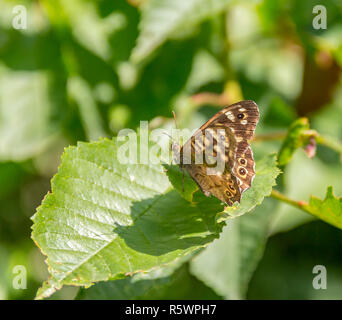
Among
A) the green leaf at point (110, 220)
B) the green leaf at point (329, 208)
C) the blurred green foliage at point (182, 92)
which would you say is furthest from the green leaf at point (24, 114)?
the green leaf at point (329, 208)

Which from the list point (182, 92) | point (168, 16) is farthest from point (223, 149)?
point (182, 92)

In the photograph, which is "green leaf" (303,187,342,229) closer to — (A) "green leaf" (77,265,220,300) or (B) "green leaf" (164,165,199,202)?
(B) "green leaf" (164,165,199,202)

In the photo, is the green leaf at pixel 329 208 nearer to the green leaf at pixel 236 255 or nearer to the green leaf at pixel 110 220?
the green leaf at pixel 110 220

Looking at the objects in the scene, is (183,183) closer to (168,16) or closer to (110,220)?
(110,220)

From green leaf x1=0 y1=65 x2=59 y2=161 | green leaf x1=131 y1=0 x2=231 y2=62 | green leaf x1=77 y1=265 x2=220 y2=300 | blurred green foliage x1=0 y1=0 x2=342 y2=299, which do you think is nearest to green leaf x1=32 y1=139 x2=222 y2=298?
green leaf x1=77 y1=265 x2=220 y2=300

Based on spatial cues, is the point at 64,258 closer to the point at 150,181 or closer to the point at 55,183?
the point at 55,183
